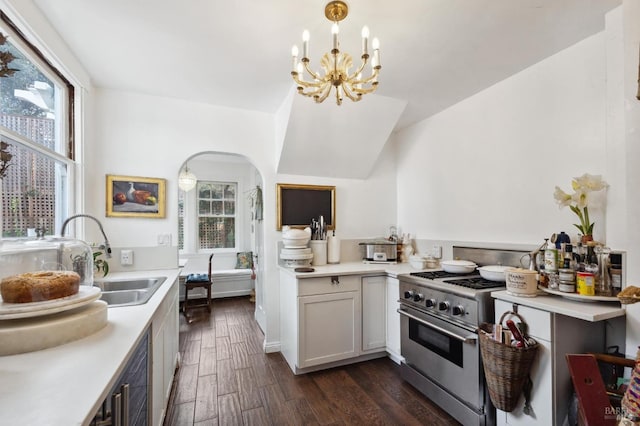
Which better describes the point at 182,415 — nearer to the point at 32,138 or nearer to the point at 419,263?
the point at 32,138

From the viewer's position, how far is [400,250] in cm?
329

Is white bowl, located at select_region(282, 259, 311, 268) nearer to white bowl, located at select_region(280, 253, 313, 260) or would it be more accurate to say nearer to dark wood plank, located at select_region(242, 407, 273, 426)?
white bowl, located at select_region(280, 253, 313, 260)

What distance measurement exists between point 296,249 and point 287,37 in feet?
5.72

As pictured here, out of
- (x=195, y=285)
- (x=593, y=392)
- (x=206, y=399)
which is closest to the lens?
(x=593, y=392)

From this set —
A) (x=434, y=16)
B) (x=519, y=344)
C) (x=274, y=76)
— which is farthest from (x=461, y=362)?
(x=274, y=76)

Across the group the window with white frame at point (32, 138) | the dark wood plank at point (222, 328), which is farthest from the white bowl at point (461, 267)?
the window with white frame at point (32, 138)

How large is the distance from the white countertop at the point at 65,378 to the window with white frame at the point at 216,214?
4.25 m

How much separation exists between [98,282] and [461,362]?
2586mm

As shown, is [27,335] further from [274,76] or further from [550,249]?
[550,249]

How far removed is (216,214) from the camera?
5395mm

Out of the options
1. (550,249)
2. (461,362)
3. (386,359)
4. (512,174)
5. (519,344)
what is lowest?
(386,359)

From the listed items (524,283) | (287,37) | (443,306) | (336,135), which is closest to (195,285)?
(336,135)

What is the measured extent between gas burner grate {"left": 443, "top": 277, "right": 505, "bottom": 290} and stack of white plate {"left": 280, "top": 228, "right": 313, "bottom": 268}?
1252 mm

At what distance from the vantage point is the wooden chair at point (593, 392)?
3.92ft
